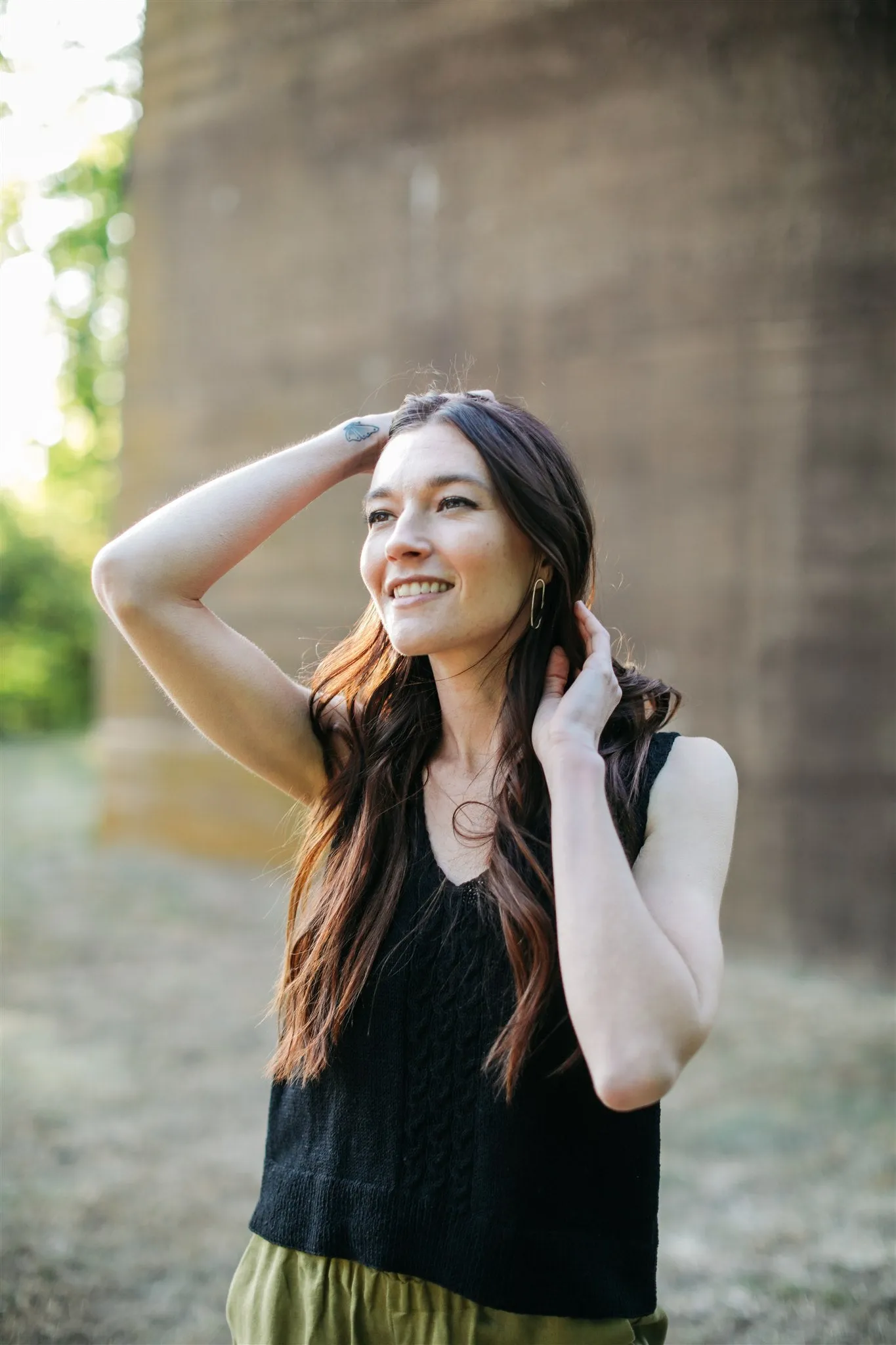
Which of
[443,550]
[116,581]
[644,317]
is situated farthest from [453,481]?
[644,317]

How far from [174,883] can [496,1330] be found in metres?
7.83

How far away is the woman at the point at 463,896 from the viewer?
5.46 feet

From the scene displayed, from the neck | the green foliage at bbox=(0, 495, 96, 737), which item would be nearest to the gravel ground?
the neck

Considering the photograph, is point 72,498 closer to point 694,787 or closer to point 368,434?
point 368,434

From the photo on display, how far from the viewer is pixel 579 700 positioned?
178 cm

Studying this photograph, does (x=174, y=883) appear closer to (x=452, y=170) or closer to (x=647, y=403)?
(x=647, y=403)

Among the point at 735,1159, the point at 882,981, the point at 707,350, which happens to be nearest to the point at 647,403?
the point at 707,350

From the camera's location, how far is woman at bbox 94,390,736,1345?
166 cm

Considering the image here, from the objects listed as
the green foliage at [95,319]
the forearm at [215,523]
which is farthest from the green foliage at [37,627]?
the forearm at [215,523]

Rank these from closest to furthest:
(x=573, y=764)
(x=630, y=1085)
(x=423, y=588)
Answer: (x=630, y=1085) < (x=573, y=764) < (x=423, y=588)

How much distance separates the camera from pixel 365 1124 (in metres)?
1.80

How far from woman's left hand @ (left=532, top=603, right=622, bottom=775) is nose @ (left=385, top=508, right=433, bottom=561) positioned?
284 millimetres

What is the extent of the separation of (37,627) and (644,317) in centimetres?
1568

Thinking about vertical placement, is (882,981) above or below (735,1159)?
above
